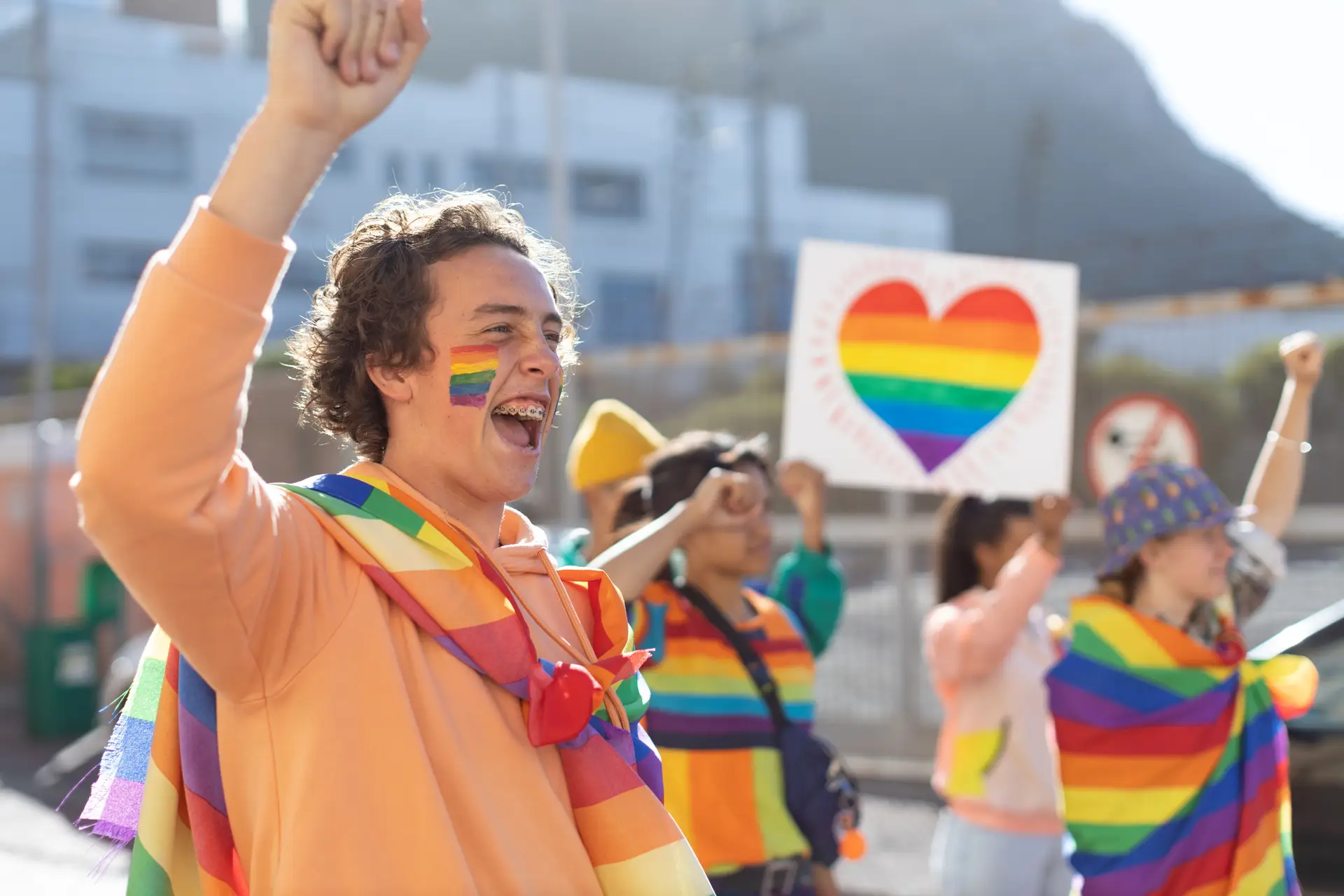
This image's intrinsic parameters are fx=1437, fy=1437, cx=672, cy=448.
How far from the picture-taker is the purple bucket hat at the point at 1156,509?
150 inches

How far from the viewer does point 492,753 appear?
181cm

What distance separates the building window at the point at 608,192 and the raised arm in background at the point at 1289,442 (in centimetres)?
4388

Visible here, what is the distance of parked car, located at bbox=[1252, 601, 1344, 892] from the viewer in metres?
4.72

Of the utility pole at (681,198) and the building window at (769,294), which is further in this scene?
the utility pole at (681,198)

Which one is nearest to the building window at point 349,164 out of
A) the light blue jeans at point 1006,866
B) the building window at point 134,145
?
the building window at point 134,145

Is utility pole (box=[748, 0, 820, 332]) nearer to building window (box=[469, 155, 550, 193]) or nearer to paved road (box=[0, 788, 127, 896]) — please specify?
building window (box=[469, 155, 550, 193])

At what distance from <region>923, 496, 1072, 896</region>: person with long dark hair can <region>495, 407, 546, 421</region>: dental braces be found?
2730mm

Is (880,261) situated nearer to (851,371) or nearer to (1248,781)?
(851,371)

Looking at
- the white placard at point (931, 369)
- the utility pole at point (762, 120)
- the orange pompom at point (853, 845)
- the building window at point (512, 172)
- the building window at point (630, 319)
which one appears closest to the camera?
the orange pompom at point (853, 845)

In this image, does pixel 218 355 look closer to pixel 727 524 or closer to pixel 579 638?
pixel 579 638

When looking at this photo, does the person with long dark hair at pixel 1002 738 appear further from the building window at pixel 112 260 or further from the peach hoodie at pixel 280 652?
the building window at pixel 112 260

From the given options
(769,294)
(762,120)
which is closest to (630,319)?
(769,294)

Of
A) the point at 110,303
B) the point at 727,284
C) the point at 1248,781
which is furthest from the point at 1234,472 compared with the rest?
the point at 727,284

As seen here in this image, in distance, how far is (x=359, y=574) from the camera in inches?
70.7
